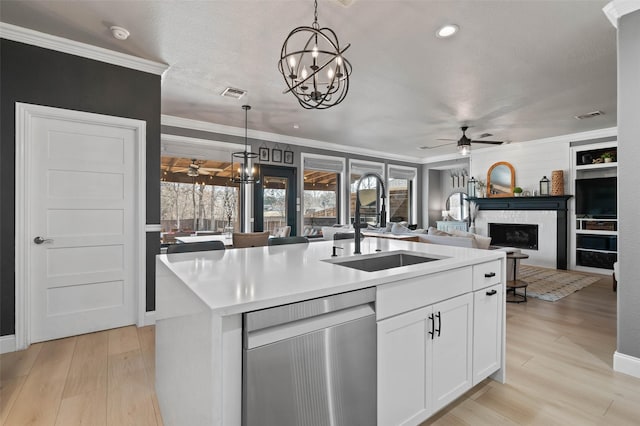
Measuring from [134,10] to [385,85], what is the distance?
2.62 meters

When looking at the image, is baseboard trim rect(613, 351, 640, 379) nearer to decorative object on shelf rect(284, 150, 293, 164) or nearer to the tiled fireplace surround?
the tiled fireplace surround

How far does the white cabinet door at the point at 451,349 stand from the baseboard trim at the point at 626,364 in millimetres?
1358

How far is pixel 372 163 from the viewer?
8.01m

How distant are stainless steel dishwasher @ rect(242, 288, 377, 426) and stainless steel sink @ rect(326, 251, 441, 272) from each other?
2.05ft

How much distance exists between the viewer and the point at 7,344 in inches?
102

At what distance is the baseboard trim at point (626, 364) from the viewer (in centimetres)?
222

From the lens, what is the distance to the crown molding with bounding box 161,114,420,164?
17.3 feet

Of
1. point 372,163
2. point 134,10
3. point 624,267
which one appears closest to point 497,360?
point 624,267

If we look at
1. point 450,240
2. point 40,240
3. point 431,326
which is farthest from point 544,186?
point 40,240

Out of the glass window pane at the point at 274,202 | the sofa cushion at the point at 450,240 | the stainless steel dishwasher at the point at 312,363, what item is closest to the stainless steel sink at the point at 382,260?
the stainless steel dishwasher at the point at 312,363

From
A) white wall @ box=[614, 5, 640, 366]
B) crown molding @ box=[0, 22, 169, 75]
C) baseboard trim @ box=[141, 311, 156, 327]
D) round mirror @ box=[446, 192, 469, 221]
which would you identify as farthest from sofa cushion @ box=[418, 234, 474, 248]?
round mirror @ box=[446, 192, 469, 221]

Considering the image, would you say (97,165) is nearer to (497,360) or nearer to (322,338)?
(322,338)

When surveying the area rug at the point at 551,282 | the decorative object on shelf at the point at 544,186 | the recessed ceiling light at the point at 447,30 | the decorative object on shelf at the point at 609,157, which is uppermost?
the recessed ceiling light at the point at 447,30

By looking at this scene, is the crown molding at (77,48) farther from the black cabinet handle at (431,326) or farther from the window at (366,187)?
the window at (366,187)
